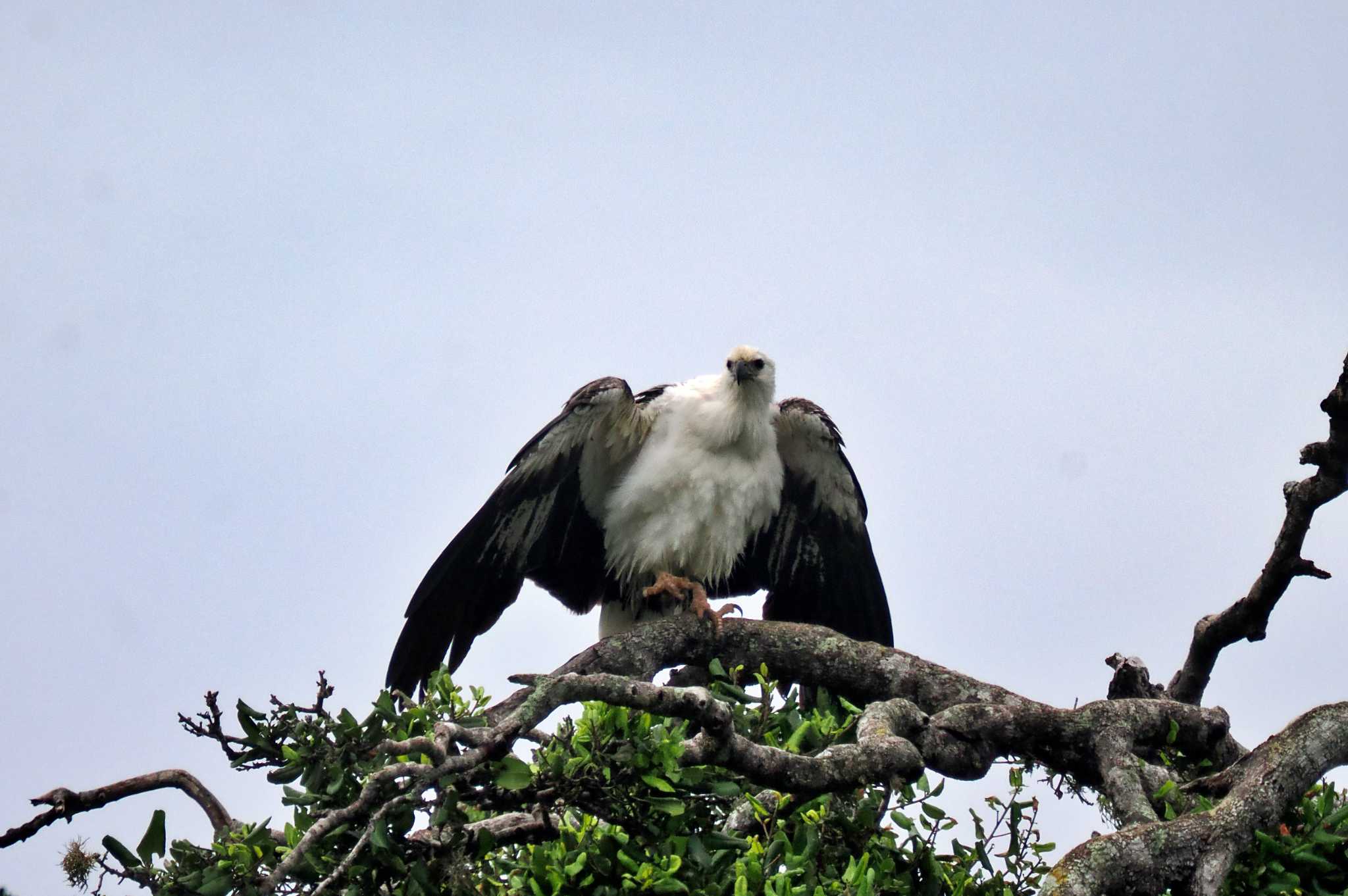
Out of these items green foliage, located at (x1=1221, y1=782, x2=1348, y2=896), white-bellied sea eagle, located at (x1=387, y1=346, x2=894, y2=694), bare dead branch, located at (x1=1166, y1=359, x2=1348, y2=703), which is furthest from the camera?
white-bellied sea eagle, located at (x1=387, y1=346, x2=894, y2=694)

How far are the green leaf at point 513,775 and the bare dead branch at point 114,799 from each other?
4.00 ft

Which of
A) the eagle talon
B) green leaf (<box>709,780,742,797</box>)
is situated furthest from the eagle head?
green leaf (<box>709,780,742,797</box>)

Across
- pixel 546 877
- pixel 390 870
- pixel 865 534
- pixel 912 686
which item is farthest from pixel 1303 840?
pixel 865 534

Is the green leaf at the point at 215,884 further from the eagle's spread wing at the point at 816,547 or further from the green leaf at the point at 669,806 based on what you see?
the eagle's spread wing at the point at 816,547

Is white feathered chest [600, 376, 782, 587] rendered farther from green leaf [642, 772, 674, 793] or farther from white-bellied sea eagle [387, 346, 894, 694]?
green leaf [642, 772, 674, 793]

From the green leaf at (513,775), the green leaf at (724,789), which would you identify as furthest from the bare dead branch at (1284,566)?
the green leaf at (513,775)

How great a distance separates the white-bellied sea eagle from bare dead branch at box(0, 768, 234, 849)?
6.50ft

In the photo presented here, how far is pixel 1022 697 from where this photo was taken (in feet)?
16.6

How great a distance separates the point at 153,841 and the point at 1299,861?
3185 millimetres

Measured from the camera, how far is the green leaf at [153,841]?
3639 millimetres

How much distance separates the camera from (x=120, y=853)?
362 cm

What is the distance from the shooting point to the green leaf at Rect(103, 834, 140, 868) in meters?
3.60

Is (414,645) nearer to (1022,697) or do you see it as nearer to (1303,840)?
(1022,697)

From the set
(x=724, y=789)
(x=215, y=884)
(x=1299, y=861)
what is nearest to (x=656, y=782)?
(x=724, y=789)
